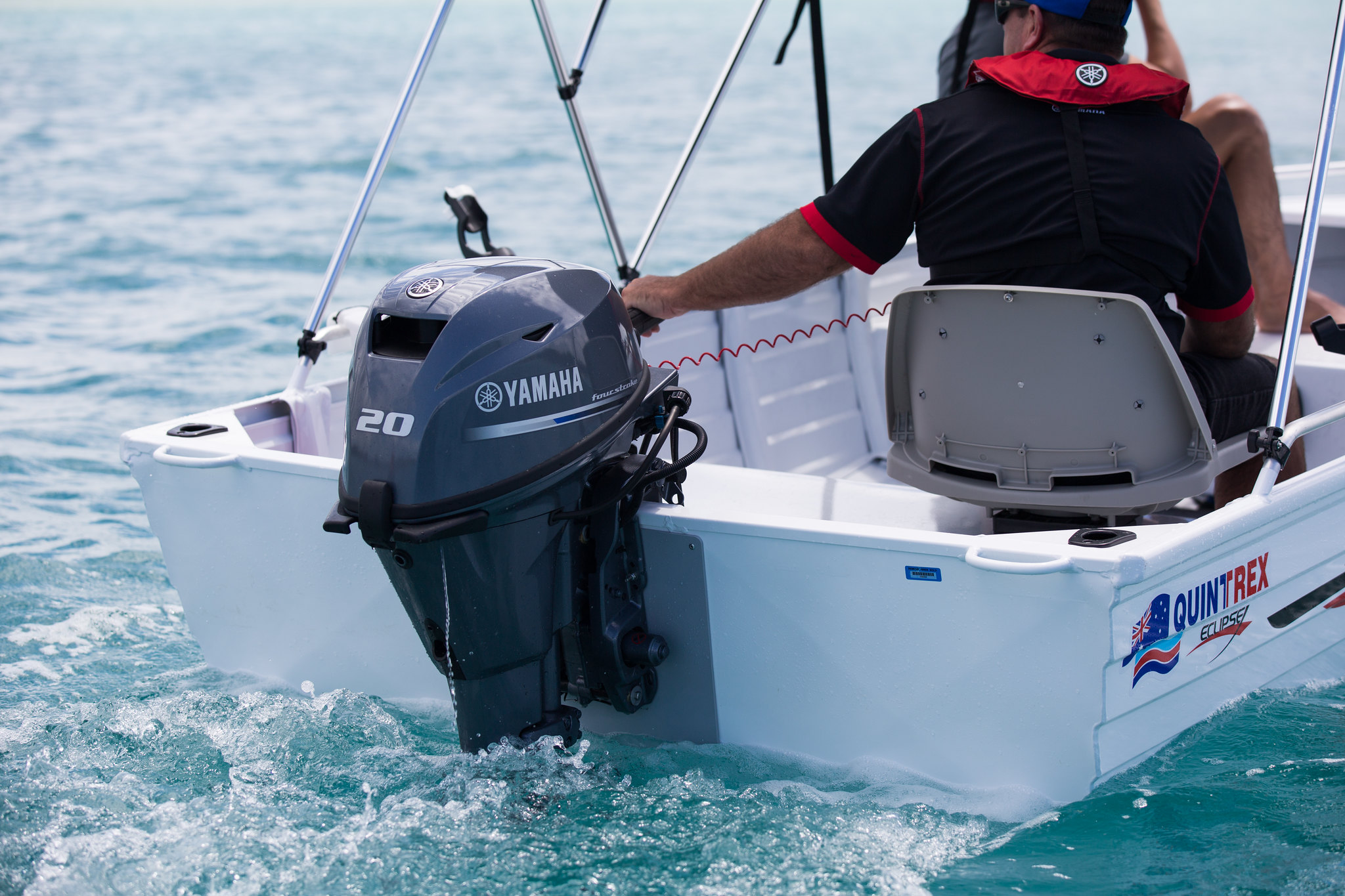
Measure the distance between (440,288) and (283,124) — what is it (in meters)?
16.2

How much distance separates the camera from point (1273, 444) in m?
1.73

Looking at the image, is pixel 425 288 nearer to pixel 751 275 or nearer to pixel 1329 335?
pixel 751 275

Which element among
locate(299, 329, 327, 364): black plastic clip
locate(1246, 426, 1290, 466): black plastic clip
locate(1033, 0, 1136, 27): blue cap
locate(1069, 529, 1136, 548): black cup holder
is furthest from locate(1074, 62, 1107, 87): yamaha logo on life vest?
locate(299, 329, 327, 364): black plastic clip

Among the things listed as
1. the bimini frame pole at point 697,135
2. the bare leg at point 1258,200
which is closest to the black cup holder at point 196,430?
the bimini frame pole at point 697,135

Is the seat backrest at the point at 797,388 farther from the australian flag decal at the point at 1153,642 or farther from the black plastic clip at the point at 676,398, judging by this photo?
the australian flag decal at the point at 1153,642

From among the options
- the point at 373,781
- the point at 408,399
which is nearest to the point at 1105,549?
the point at 408,399

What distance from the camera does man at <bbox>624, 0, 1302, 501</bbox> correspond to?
1.79m

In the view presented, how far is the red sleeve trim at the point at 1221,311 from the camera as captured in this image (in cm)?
203

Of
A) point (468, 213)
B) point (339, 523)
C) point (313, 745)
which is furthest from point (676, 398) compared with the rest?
point (468, 213)

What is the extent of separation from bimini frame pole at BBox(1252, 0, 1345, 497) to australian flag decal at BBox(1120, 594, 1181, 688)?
0.28 metres

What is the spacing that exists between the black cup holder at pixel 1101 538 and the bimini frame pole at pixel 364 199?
142 cm

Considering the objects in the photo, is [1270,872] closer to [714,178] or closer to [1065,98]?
[1065,98]

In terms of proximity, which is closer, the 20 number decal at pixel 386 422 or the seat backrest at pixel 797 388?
the 20 number decal at pixel 386 422

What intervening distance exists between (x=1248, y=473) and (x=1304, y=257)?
0.60m
